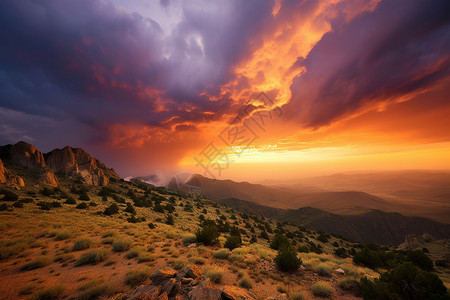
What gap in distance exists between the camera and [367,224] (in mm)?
96250

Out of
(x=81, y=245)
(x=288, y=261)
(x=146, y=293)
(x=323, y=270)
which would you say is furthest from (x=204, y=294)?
(x=81, y=245)

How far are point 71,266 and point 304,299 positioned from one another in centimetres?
1078

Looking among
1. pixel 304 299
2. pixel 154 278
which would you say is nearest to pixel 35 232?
pixel 154 278

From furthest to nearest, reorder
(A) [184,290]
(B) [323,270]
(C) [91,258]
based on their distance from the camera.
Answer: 1. (B) [323,270]
2. (C) [91,258]
3. (A) [184,290]

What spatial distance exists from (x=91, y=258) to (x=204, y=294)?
7147 mm

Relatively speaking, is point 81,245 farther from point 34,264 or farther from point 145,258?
point 145,258

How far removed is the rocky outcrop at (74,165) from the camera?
30559 mm

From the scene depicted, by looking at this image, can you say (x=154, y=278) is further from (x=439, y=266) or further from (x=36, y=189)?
(x=439, y=266)

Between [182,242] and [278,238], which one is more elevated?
[182,242]

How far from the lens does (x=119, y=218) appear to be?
631 inches

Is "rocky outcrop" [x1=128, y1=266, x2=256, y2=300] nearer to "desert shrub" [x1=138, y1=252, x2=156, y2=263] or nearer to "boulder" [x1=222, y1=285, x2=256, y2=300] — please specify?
"boulder" [x1=222, y1=285, x2=256, y2=300]

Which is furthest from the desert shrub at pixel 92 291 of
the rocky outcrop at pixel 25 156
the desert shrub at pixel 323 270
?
the rocky outcrop at pixel 25 156

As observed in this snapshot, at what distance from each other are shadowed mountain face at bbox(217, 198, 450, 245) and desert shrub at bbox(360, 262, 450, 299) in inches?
3208

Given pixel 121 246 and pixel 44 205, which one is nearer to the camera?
pixel 121 246
